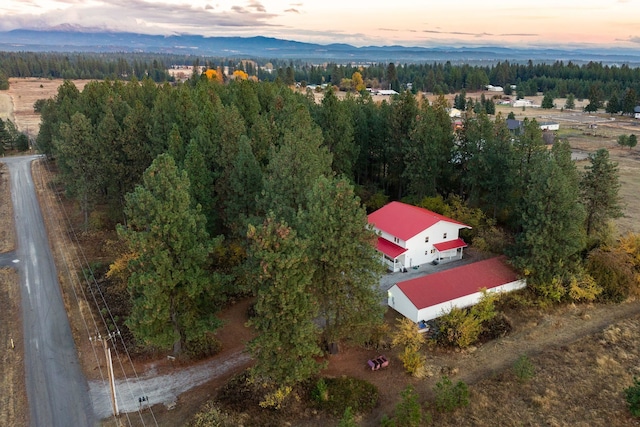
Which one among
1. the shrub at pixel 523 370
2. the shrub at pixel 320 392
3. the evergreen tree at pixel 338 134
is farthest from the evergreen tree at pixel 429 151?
the shrub at pixel 320 392

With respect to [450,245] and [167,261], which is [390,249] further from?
[167,261]

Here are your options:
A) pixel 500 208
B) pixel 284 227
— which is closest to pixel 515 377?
pixel 284 227

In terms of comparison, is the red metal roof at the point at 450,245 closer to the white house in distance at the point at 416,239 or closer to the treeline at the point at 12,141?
the white house in distance at the point at 416,239

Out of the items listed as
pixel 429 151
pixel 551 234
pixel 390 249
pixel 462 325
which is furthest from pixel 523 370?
pixel 429 151

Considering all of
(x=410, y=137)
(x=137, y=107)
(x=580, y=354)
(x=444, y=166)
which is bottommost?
(x=580, y=354)

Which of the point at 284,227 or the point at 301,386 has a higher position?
the point at 284,227

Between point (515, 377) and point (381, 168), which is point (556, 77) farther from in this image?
point (515, 377)

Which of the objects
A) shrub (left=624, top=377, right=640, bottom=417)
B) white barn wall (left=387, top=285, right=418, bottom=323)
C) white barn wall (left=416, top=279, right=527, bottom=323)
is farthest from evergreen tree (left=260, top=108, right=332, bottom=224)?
shrub (left=624, top=377, right=640, bottom=417)
